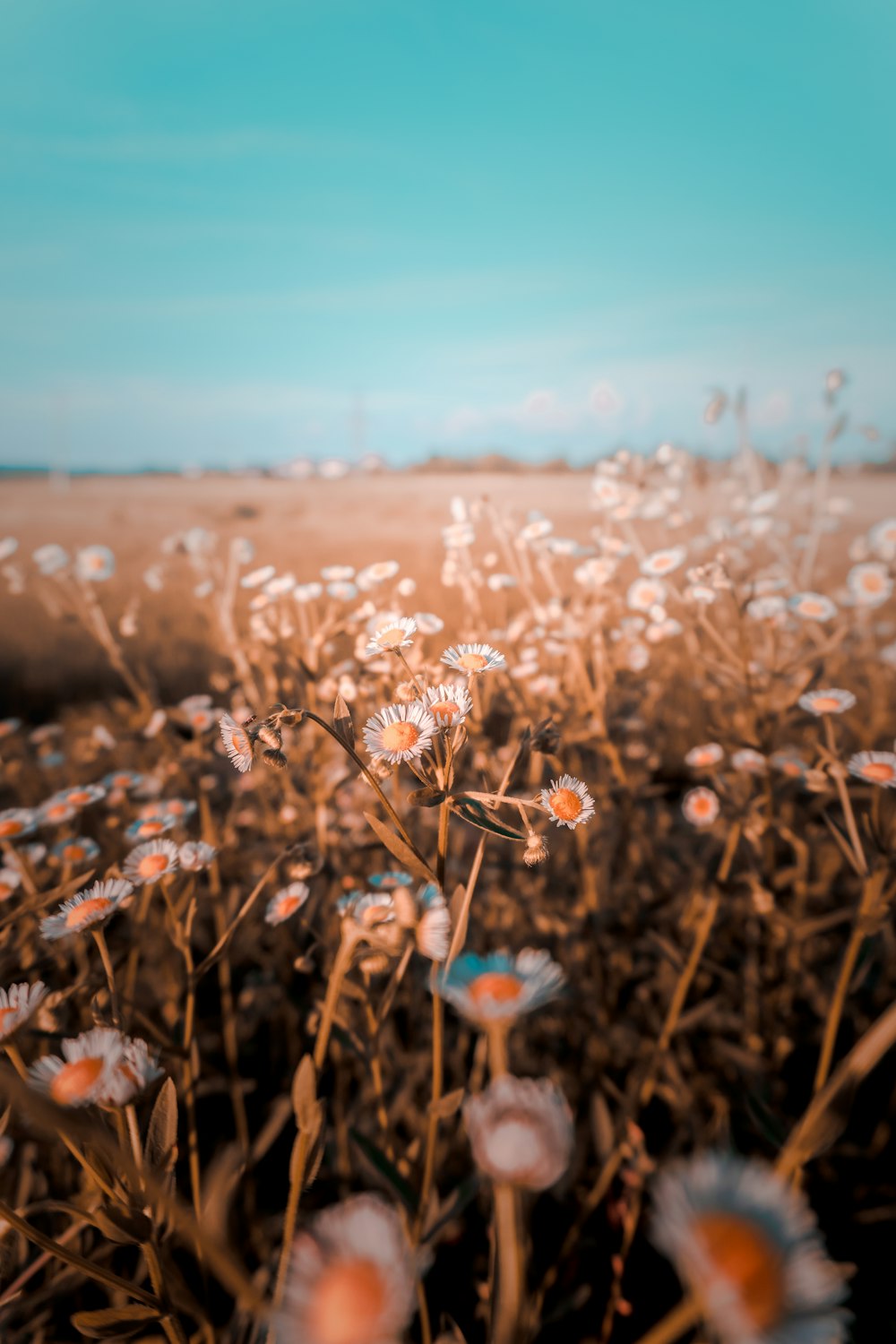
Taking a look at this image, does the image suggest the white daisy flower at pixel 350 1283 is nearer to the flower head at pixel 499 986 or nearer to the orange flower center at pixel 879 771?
the flower head at pixel 499 986

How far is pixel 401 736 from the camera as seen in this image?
59 centimetres

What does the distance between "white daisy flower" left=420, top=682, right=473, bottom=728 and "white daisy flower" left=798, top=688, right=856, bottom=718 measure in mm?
610

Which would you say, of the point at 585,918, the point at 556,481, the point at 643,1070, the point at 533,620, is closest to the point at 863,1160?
the point at 643,1070

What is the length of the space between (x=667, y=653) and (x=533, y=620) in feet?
1.51

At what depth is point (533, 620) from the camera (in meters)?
1.52

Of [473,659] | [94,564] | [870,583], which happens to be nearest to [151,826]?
[473,659]

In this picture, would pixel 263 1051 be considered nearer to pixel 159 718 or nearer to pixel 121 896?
pixel 159 718

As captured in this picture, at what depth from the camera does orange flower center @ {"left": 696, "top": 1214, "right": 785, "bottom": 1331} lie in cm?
24

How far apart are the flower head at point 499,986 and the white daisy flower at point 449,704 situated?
165mm

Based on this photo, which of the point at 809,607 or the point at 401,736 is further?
the point at 809,607

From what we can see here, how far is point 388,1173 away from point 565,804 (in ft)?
0.97

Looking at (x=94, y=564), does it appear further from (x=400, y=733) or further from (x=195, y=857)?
(x=400, y=733)

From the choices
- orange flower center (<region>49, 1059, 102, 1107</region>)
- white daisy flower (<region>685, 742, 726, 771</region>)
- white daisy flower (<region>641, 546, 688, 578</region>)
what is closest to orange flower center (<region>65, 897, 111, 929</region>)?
orange flower center (<region>49, 1059, 102, 1107</region>)

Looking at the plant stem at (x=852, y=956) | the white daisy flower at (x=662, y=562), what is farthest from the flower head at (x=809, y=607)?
the plant stem at (x=852, y=956)
